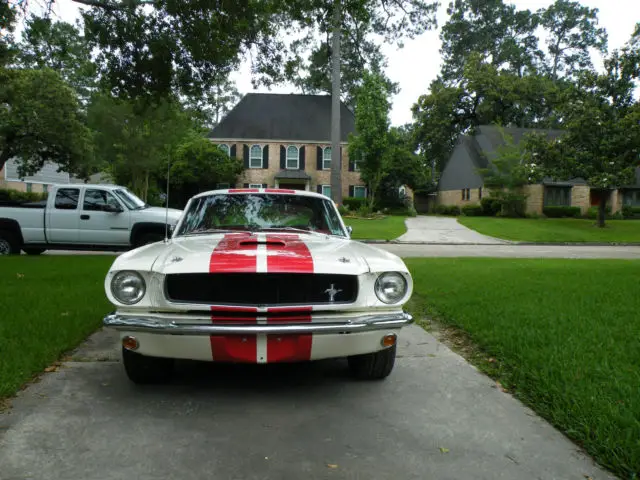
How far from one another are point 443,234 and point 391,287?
20892 mm

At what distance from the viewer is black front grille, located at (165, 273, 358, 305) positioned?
323cm

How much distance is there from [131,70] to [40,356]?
7.92 metres

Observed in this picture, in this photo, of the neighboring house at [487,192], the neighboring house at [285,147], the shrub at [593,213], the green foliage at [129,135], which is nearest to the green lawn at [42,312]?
the green foliage at [129,135]

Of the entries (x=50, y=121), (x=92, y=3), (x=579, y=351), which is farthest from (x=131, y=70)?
(x=50, y=121)

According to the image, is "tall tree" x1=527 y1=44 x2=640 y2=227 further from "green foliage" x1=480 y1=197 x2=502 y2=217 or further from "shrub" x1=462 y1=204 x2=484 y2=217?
"shrub" x1=462 y1=204 x2=484 y2=217

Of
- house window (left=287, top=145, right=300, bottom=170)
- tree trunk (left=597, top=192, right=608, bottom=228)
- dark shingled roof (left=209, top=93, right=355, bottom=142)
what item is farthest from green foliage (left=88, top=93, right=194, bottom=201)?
tree trunk (left=597, top=192, right=608, bottom=228)

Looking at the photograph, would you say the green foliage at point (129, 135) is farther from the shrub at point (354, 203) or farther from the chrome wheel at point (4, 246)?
the chrome wheel at point (4, 246)

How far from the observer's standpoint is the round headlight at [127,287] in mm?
3275

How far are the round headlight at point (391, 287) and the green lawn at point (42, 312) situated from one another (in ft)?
8.30

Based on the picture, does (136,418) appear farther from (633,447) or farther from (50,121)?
(50,121)

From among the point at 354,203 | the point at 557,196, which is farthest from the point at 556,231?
the point at 354,203

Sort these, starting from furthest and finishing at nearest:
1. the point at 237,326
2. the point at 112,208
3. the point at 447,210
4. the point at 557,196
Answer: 1. the point at 447,210
2. the point at 557,196
3. the point at 112,208
4. the point at 237,326

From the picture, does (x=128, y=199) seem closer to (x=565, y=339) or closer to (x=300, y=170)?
(x=565, y=339)

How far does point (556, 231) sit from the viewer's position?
965 inches
